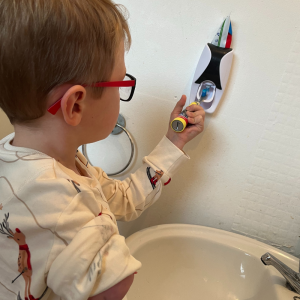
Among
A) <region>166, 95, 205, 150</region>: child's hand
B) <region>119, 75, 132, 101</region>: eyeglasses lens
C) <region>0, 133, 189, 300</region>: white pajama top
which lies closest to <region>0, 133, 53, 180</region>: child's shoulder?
<region>0, 133, 189, 300</region>: white pajama top

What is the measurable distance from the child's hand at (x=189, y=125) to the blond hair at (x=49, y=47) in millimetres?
258

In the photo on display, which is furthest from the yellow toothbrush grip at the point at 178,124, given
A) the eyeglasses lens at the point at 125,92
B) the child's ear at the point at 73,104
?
the child's ear at the point at 73,104

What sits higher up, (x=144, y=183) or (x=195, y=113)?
(x=195, y=113)

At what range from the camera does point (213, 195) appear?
760 mm

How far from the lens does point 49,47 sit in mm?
378

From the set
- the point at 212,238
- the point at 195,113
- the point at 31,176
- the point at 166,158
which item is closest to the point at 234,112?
the point at 195,113

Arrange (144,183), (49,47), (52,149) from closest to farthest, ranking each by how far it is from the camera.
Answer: (49,47), (52,149), (144,183)

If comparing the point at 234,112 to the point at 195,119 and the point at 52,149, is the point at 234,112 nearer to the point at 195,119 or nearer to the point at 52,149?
the point at 195,119

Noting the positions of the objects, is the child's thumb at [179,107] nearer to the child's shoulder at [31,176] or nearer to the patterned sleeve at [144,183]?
the patterned sleeve at [144,183]

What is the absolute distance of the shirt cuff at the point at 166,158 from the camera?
0.67 meters

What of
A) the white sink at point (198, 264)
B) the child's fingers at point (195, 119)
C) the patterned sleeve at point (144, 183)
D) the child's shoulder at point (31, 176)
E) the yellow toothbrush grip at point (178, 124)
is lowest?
the white sink at point (198, 264)

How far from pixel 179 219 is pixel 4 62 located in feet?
2.17

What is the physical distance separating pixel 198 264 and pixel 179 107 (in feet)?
1.59

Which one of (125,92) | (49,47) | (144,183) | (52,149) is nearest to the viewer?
(49,47)
